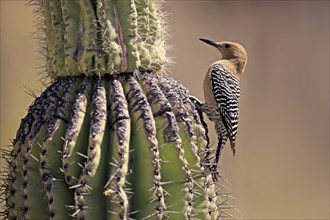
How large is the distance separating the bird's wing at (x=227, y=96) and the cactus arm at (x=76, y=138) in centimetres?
189

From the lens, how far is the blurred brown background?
10094 millimetres

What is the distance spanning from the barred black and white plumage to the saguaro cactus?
5.36ft

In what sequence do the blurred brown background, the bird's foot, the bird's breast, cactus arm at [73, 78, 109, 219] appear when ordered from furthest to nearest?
1. the blurred brown background
2. the bird's breast
3. the bird's foot
4. cactus arm at [73, 78, 109, 219]

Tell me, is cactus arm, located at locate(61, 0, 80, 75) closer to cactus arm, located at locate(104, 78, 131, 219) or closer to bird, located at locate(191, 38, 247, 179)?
cactus arm, located at locate(104, 78, 131, 219)

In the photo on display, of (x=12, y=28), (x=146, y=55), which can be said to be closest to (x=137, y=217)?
(x=146, y=55)

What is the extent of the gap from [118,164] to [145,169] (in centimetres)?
10

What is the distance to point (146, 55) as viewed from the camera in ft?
11.4

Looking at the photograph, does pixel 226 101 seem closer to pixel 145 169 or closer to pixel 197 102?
pixel 197 102

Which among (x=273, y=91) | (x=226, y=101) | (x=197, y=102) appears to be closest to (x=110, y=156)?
(x=197, y=102)

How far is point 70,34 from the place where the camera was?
11.1 ft

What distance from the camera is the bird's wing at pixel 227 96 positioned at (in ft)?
16.9

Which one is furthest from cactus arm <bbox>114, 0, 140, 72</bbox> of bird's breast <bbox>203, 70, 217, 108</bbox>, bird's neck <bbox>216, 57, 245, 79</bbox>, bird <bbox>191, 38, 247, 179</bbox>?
bird's neck <bbox>216, 57, 245, 79</bbox>

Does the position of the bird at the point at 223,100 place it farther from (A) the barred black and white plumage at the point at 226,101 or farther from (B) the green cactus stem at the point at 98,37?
(B) the green cactus stem at the point at 98,37

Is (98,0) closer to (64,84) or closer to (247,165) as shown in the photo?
(64,84)
